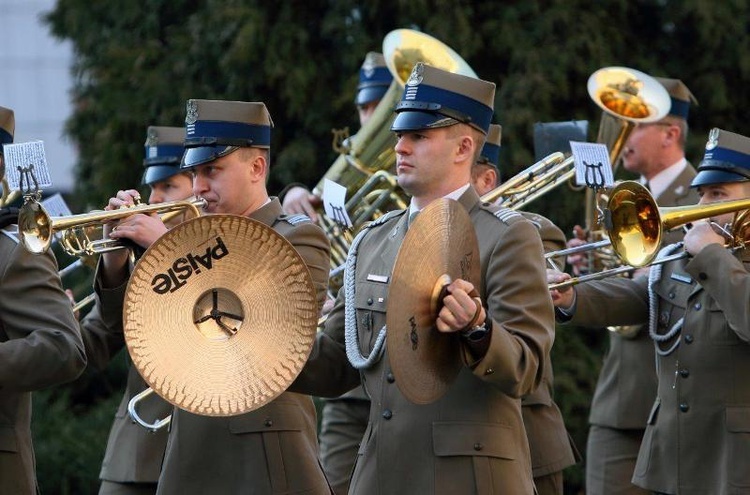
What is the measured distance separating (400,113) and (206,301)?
32.3 inches

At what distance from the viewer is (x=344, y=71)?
1025 cm

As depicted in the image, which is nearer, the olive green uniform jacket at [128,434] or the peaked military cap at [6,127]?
the peaked military cap at [6,127]

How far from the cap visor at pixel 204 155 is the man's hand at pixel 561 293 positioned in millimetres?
1418


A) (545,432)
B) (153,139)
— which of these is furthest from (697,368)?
(153,139)

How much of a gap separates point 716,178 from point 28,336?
9.05 feet

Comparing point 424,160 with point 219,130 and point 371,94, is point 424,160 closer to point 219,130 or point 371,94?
point 219,130

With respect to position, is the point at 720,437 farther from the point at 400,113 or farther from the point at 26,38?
the point at 26,38

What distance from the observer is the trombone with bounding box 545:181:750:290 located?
6219 millimetres

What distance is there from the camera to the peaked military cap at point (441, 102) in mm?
5156

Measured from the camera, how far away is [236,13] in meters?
9.99

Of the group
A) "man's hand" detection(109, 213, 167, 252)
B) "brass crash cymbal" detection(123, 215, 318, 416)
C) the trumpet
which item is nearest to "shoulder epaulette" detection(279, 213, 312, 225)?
the trumpet

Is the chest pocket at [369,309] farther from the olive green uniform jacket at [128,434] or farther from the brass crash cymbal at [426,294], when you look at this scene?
the olive green uniform jacket at [128,434]

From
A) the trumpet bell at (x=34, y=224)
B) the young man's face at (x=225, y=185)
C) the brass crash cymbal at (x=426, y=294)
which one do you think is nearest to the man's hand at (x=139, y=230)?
the young man's face at (x=225, y=185)

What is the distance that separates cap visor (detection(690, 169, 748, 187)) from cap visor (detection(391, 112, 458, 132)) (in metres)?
1.83
